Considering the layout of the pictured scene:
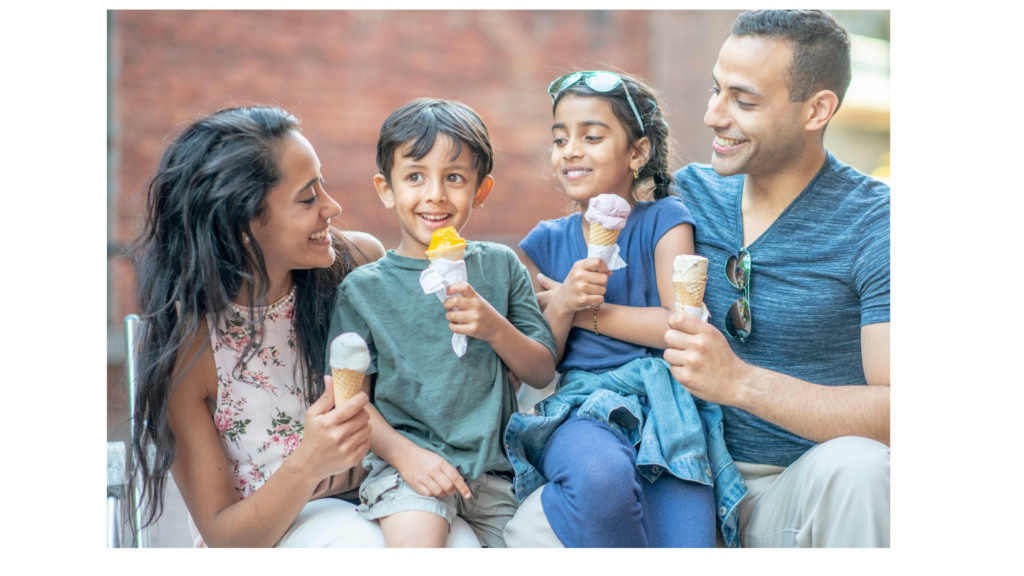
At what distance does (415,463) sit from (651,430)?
0.68 meters

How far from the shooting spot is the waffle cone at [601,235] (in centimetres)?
230

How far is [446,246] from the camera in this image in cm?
209

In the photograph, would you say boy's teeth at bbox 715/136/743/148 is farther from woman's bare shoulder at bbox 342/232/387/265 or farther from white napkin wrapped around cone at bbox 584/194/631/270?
woman's bare shoulder at bbox 342/232/387/265

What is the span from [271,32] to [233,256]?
5.20m

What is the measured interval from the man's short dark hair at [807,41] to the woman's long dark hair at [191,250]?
1547 mm

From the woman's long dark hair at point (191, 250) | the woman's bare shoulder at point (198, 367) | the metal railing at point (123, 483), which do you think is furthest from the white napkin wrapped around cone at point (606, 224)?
the metal railing at point (123, 483)

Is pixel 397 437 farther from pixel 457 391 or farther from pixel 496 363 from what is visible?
pixel 496 363

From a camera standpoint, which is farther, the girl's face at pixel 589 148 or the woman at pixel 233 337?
the girl's face at pixel 589 148

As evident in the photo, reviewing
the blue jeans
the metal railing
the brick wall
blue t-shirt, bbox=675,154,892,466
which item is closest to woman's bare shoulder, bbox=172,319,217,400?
the metal railing

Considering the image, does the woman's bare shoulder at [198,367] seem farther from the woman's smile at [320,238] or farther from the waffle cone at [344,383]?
the waffle cone at [344,383]

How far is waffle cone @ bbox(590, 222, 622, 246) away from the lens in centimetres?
230

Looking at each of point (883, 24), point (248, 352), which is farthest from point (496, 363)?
point (883, 24)

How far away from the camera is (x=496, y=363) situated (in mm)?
2264

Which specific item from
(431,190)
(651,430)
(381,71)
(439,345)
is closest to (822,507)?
(651,430)
